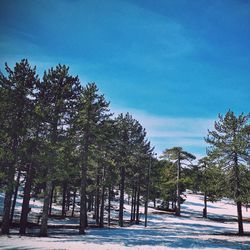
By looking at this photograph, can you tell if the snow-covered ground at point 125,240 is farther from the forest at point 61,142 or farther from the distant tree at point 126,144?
the distant tree at point 126,144

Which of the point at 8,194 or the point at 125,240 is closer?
the point at 125,240

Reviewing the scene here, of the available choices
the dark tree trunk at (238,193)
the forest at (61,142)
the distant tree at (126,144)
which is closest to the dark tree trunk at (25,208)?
the forest at (61,142)

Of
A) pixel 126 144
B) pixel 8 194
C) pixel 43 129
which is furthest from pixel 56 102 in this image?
pixel 126 144

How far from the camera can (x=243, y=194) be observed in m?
27.2

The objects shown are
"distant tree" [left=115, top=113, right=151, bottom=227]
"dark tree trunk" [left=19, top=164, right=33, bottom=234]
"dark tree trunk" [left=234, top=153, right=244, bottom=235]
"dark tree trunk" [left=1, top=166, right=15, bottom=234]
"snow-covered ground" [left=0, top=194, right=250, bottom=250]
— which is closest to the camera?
"snow-covered ground" [left=0, top=194, right=250, bottom=250]

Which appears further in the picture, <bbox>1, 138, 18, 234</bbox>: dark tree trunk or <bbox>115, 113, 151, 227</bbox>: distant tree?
<bbox>115, 113, 151, 227</bbox>: distant tree

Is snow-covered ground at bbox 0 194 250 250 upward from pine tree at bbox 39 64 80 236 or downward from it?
downward

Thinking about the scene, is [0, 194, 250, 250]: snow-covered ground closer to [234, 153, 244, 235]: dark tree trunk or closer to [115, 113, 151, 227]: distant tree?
[234, 153, 244, 235]: dark tree trunk

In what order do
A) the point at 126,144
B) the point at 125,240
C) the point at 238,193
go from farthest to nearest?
the point at 126,144 < the point at 238,193 < the point at 125,240

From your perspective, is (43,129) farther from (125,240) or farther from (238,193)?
(238,193)

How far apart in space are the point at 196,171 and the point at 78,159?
3566 cm

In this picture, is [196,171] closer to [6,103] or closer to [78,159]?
[78,159]

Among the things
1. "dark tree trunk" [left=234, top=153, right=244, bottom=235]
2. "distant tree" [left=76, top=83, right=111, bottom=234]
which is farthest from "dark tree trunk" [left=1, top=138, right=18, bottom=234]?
"dark tree trunk" [left=234, top=153, right=244, bottom=235]

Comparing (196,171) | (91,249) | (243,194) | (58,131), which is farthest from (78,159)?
(196,171)
